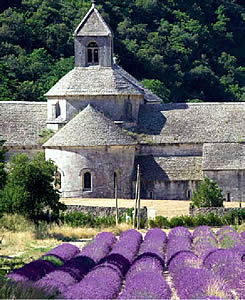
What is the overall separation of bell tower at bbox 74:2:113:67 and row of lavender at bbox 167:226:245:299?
895 inches

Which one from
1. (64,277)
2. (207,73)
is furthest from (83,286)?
(207,73)

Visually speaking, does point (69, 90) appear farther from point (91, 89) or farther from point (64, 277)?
point (64, 277)

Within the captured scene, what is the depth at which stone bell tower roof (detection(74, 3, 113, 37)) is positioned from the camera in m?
54.6

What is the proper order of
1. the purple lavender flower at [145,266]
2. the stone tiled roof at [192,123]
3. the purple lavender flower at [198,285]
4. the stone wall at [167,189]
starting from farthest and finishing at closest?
the stone tiled roof at [192,123] → the stone wall at [167,189] → the purple lavender flower at [145,266] → the purple lavender flower at [198,285]

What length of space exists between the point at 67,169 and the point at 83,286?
30119mm

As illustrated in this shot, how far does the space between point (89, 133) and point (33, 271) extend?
28519mm

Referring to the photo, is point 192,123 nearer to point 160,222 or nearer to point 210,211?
point 210,211

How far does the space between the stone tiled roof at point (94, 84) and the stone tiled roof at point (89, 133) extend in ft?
5.56

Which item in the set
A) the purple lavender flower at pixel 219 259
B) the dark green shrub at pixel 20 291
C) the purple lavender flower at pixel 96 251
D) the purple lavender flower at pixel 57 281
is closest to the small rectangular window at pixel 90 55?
the purple lavender flower at pixel 96 251

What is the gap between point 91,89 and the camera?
52250mm

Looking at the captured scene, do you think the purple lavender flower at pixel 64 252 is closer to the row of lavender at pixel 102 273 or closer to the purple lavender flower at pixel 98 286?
the row of lavender at pixel 102 273

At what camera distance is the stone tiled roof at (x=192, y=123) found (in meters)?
52.1

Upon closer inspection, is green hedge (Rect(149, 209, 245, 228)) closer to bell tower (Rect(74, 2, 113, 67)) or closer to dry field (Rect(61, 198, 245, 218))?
dry field (Rect(61, 198, 245, 218))

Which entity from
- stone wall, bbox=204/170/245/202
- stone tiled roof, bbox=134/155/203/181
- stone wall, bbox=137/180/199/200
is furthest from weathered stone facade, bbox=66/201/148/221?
stone wall, bbox=204/170/245/202
